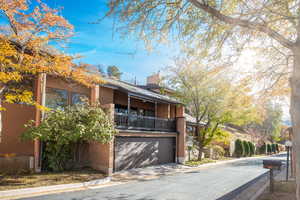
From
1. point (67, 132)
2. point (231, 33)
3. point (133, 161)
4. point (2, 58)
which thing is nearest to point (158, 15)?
point (231, 33)

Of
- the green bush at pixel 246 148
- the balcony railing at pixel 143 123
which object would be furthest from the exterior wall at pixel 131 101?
the green bush at pixel 246 148

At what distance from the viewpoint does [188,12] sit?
21.8ft

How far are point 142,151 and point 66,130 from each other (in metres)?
6.38

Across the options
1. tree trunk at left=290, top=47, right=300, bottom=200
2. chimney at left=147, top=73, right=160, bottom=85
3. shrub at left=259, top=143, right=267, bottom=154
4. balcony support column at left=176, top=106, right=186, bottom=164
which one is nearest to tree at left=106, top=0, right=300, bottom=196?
tree trunk at left=290, top=47, right=300, bottom=200

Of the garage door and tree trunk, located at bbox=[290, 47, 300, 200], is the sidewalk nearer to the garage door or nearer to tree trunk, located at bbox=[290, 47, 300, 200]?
the garage door

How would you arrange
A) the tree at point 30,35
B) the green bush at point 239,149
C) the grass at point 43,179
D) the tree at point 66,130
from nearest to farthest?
the grass at point 43,179 → the tree at point 30,35 → the tree at point 66,130 → the green bush at point 239,149

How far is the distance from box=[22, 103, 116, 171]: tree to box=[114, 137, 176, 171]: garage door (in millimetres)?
2551

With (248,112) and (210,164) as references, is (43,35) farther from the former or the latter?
(248,112)

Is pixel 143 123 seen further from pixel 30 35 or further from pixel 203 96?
pixel 30 35

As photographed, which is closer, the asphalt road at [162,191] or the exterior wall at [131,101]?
the asphalt road at [162,191]

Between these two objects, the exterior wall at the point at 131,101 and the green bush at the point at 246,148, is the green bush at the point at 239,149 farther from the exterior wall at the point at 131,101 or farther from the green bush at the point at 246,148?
the exterior wall at the point at 131,101

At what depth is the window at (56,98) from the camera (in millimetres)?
13188

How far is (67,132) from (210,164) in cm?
1300

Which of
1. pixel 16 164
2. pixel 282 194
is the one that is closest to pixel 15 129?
pixel 16 164
